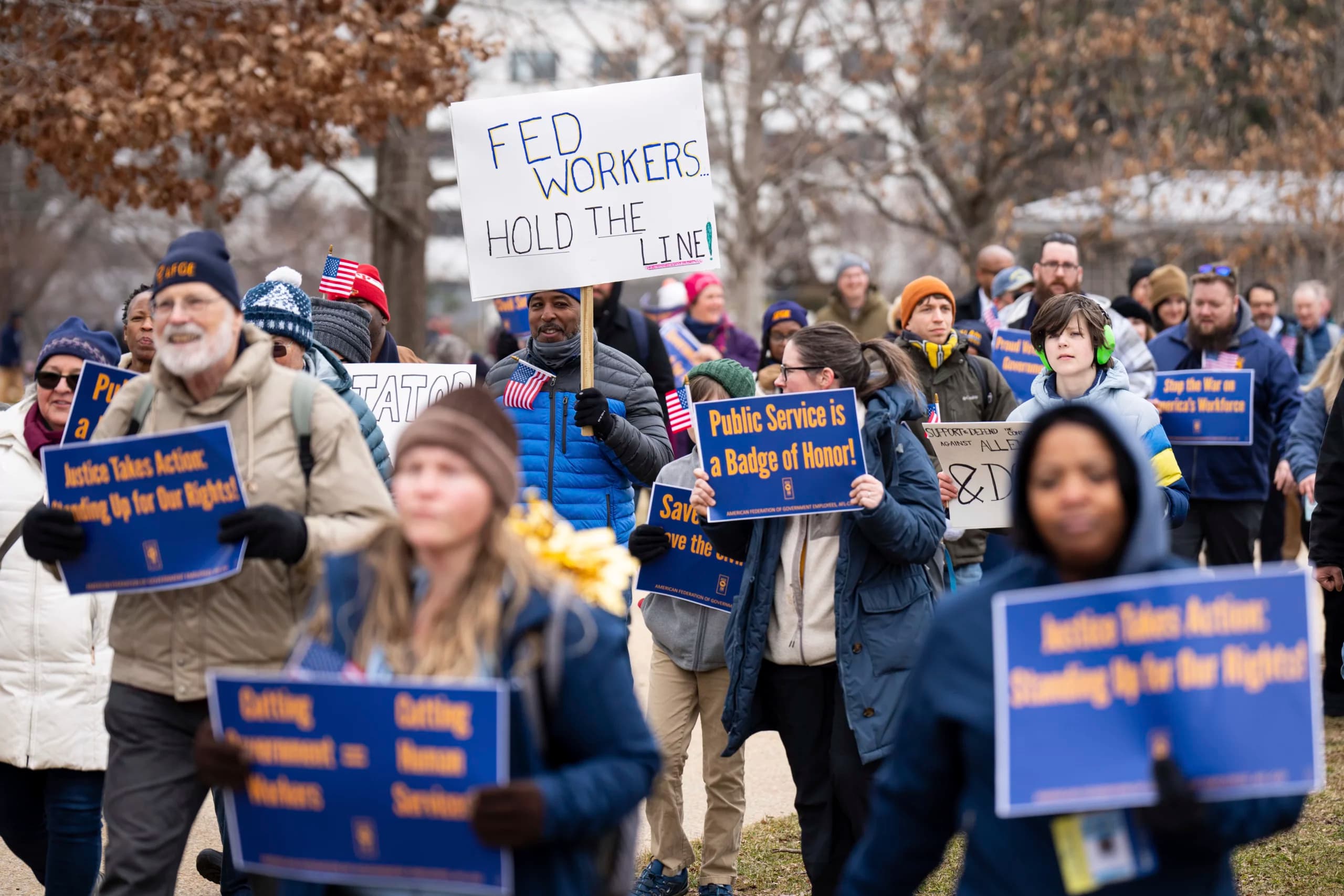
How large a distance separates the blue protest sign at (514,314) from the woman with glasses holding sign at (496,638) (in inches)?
309

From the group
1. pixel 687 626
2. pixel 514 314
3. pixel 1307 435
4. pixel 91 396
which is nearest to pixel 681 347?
pixel 514 314

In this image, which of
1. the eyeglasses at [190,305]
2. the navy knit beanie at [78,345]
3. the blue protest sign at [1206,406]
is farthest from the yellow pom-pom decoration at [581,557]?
the blue protest sign at [1206,406]

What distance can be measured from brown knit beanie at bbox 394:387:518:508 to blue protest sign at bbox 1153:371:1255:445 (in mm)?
6139

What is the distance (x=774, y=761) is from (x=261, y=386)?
4572 mm

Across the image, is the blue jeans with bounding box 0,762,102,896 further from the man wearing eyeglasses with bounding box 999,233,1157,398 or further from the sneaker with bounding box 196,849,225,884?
the man wearing eyeglasses with bounding box 999,233,1157,398

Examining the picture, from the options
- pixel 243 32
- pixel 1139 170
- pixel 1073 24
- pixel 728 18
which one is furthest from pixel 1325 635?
pixel 1073 24

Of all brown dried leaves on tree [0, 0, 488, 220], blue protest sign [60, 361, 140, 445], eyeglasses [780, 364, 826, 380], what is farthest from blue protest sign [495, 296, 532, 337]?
blue protest sign [60, 361, 140, 445]

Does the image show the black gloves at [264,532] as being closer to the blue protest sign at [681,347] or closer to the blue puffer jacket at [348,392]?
the blue puffer jacket at [348,392]

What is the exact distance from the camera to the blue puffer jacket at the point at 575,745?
113 inches

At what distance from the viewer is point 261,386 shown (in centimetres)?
411

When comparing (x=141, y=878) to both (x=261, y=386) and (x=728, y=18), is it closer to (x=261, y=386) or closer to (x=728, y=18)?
(x=261, y=386)

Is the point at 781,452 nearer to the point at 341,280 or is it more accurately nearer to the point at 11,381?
the point at 341,280

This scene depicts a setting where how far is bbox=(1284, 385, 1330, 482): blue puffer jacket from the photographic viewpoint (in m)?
8.05

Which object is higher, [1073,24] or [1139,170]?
[1073,24]
